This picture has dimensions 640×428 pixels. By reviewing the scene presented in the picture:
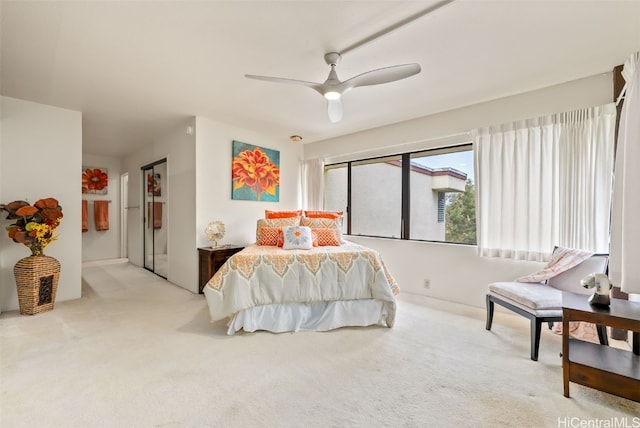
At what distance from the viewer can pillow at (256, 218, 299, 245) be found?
344 cm

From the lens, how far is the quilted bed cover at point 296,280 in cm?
256

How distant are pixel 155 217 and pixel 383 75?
4.55 m

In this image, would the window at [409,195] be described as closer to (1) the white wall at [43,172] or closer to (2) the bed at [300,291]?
(2) the bed at [300,291]

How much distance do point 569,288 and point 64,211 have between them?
544 cm

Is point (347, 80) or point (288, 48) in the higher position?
point (288, 48)

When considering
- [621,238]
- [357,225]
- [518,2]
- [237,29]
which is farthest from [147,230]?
[621,238]

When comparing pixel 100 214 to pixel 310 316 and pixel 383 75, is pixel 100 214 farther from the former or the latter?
pixel 383 75

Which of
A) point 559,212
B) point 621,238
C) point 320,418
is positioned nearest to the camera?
point 320,418

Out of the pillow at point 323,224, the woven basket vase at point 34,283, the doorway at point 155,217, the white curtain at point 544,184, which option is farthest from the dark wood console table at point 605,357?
the doorway at point 155,217

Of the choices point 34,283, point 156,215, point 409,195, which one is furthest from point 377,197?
point 34,283

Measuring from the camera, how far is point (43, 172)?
3330 mm

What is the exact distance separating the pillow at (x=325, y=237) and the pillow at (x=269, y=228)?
1.22 ft

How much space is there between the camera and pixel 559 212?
108 inches

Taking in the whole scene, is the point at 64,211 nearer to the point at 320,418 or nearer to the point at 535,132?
the point at 320,418
